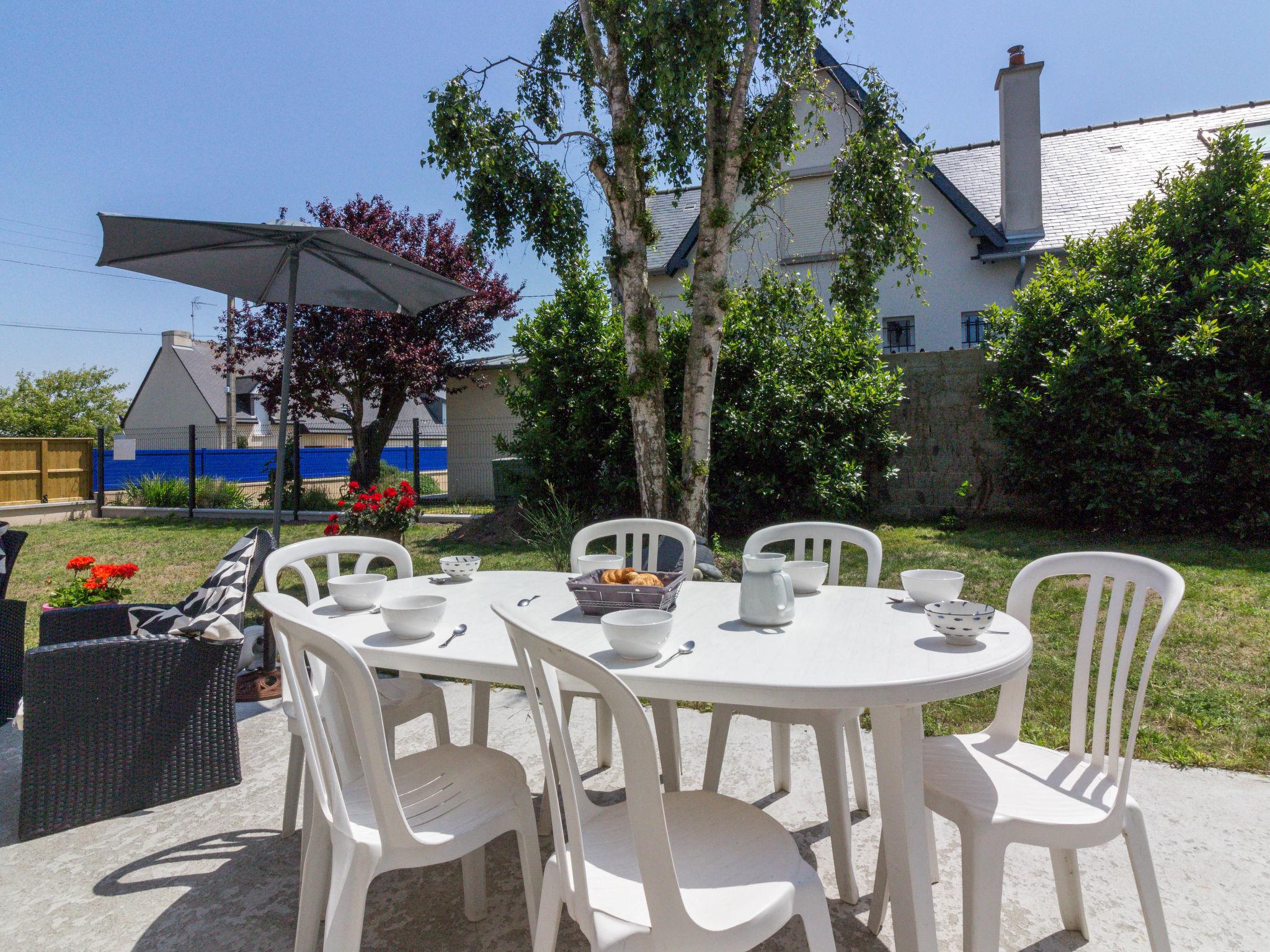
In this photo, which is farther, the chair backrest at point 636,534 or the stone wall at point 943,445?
the stone wall at point 943,445

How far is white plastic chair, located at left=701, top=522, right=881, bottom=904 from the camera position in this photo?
2.03 meters

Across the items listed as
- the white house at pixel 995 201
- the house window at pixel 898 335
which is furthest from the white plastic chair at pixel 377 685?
the house window at pixel 898 335

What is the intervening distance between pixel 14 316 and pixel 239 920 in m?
37.2

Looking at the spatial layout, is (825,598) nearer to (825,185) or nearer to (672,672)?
(672,672)

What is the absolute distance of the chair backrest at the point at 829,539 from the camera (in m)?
2.72

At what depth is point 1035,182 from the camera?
10992 millimetres

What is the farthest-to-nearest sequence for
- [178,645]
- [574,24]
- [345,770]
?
[574,24] < [178,645] < [345,770]

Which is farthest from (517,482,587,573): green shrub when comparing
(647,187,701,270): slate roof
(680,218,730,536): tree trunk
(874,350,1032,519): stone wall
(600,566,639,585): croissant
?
(647,187,701,270): slate roof

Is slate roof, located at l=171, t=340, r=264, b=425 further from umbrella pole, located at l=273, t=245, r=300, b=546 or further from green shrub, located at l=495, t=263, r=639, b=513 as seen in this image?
umbrella pole, located at l=273, t=245, r=300, b=546

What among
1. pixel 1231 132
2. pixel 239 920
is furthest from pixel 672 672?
pixel 1231 132

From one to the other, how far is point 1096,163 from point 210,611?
14477 mm

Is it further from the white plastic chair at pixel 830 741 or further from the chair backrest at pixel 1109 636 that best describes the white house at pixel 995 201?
the chair backrest at pixel 1109 636

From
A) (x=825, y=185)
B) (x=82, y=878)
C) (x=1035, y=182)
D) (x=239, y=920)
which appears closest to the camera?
(x=239, y=920)

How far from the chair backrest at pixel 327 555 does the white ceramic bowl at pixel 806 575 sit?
53.6 inches
